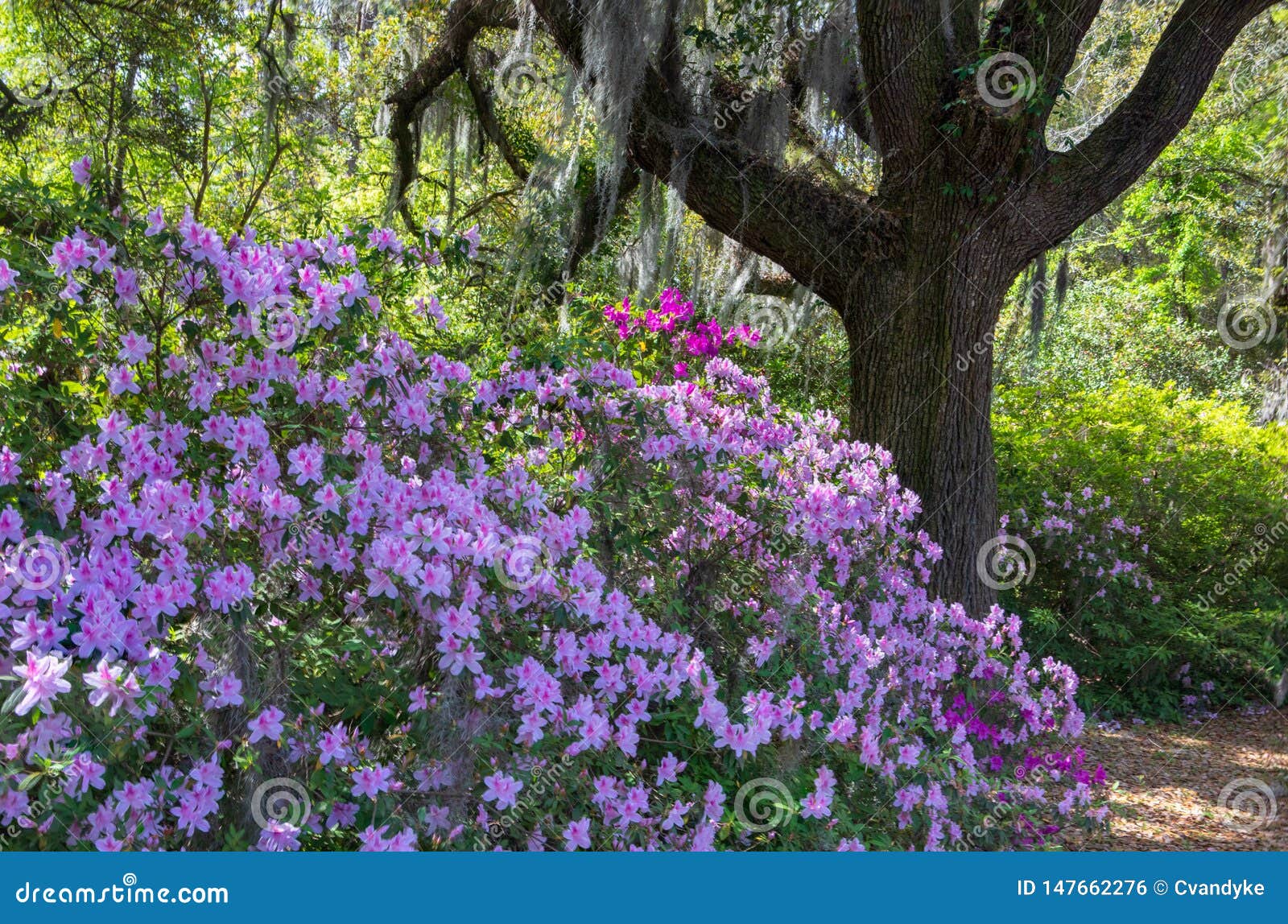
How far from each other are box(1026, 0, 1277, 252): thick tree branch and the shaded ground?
2457 mm

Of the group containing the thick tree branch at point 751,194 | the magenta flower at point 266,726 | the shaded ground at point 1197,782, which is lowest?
the shaded ground at point 1197,782

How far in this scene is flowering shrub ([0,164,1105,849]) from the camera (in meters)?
1.75

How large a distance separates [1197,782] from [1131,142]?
287 centimetres

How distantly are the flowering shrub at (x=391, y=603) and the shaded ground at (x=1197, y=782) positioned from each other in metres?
1.50

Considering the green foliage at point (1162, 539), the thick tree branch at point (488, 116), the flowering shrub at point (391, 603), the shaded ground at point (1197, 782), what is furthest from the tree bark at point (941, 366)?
the thick tree branch at point (488, 116)

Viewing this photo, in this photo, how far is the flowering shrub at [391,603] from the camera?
175 centimetres

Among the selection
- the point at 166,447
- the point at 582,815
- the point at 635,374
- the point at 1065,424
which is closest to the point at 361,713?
the point at 582,815

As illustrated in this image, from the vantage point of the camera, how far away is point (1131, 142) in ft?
15.5

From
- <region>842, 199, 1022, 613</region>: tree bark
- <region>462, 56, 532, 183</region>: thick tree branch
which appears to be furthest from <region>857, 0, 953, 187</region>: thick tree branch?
<region>462, 56, 532, 183</region>: thick tree branch

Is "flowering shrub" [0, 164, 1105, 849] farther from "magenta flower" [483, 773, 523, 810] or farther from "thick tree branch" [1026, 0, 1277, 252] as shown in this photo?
"thick tree branch" [1026, 0, 1277, 252]

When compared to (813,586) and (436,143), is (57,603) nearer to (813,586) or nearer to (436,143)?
(813,586)

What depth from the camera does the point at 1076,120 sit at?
10.8 meters

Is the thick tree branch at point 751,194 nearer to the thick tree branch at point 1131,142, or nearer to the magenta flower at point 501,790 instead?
the thick tree branch at point 1131,142

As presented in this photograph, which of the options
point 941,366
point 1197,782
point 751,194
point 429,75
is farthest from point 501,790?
point 429,75
